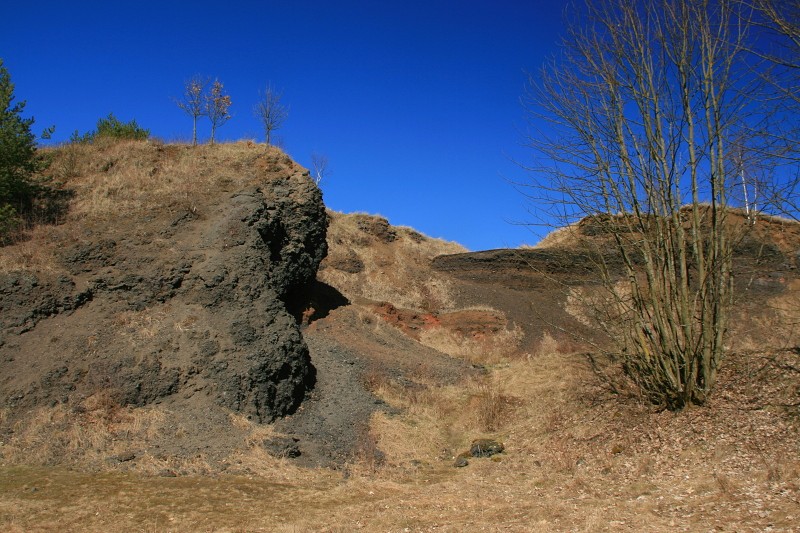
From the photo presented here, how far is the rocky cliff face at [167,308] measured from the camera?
13.0m

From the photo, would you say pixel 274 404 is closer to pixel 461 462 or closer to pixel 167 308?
pixel 167 308

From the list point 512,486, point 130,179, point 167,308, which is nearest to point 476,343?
point 167,308

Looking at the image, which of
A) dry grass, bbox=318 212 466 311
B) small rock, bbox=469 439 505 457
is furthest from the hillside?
dry grass, bbox=318 212 466 311

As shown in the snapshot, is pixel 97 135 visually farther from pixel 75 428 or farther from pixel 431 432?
pixel 431 432

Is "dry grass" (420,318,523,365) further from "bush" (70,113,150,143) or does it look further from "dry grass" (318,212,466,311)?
"bush" (70,113,150,143)

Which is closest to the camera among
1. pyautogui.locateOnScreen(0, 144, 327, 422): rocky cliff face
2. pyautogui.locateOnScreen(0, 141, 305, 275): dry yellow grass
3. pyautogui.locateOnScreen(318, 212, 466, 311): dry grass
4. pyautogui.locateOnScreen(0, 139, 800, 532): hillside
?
pyautogui.locateOnScreen(0, 139, 800, 532): hillside

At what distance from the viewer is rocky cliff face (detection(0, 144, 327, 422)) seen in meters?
13.0

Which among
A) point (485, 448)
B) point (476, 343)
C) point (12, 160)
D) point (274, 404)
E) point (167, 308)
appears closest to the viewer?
point (485, 448)

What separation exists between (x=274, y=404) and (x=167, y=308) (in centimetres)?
438

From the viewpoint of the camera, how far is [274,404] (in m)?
13.7

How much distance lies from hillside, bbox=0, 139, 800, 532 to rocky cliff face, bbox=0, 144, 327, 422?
57 mm

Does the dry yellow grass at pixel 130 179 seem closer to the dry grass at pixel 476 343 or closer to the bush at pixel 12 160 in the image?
the bush at pixel 12 160

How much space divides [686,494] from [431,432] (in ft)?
22.9

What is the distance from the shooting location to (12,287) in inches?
582
